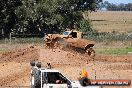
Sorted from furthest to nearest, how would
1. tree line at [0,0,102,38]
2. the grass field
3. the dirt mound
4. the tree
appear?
1. the grass field
2. the tree
3. tree line at [0,0,102,38]
4. the dirt mound

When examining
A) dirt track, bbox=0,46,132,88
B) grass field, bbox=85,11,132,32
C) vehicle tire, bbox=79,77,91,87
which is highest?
vehicle tire, bbox=79,77,91,87

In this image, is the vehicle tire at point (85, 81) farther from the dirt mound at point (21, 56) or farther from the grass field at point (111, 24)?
the grass field at point (111, 24)

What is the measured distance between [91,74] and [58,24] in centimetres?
3056

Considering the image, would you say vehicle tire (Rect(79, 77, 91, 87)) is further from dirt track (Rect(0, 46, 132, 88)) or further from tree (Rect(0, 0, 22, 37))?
tree (Rect(0, 0, 22, 37))

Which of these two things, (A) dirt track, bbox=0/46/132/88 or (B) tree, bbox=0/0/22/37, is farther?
(B) tree, bbox=0/0/22/37

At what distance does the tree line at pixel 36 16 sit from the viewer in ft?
179

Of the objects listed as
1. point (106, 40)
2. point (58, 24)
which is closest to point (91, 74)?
point (106, 40)

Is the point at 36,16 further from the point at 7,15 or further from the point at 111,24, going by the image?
the point at 111,24

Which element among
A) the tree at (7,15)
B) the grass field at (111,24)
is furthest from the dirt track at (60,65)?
the grass field at (111,24)

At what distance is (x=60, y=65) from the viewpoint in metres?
28.5

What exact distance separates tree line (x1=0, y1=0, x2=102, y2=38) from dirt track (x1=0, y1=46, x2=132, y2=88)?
1938 cm

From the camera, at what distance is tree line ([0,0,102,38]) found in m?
54.5

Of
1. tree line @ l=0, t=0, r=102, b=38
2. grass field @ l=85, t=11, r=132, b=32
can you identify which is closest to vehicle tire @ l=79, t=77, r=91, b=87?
tree line @ l=0, t=0, r=102, b=38

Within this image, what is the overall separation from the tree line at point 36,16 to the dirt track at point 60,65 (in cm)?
1938
